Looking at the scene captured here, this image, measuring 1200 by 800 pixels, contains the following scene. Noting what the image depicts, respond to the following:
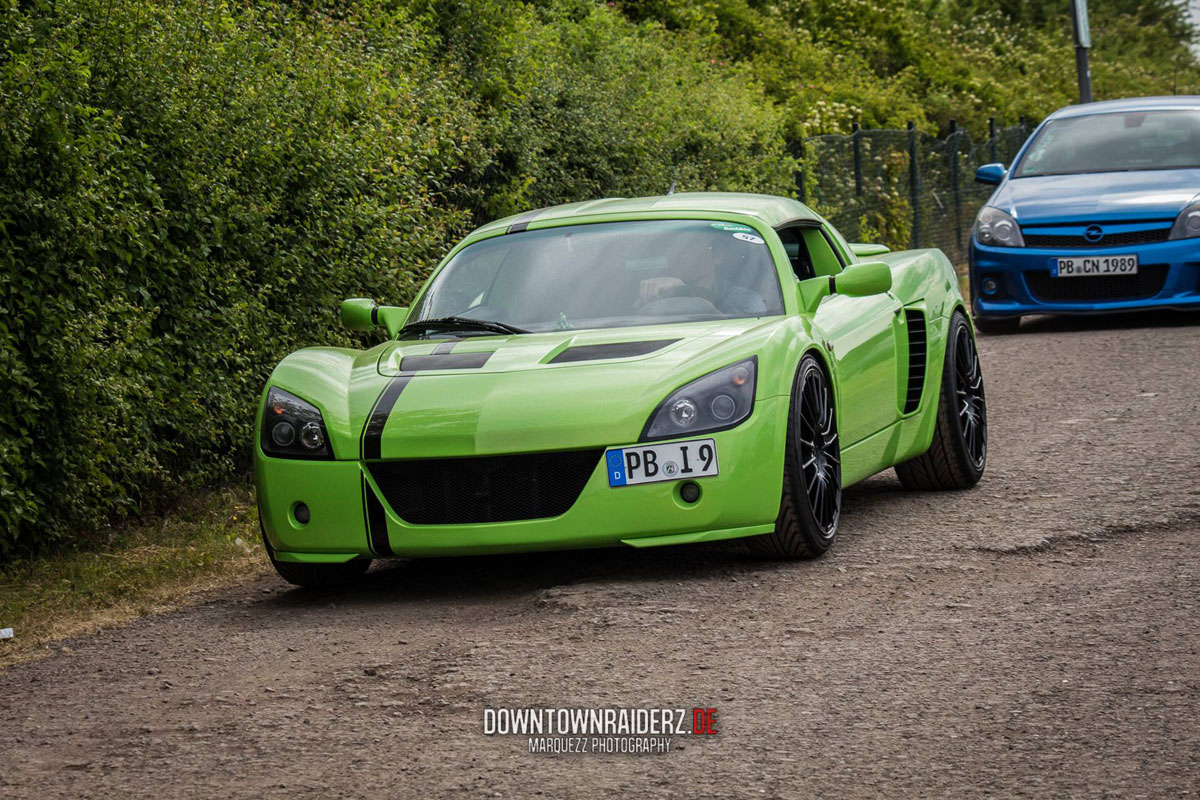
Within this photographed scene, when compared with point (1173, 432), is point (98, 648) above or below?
above

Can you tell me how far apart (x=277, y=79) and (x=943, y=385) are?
11.3 feet

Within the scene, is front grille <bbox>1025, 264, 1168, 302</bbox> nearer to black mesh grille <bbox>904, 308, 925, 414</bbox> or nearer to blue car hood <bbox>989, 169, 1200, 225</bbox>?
blue car hood <bbox>989, 169, 1200, 225</bbox>

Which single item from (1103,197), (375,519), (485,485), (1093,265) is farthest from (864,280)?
(1103,197)

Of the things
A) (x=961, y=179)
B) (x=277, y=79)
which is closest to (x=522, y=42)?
(x=277, y=79)

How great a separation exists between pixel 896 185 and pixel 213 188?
49.0 ft

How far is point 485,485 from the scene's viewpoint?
5625 millimetres

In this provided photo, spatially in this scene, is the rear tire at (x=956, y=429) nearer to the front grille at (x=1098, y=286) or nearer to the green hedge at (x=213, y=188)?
the green hedge at (x=213, y=188)

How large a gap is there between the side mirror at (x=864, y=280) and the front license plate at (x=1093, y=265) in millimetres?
6936

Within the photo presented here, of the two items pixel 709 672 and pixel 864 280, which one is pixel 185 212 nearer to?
pixel 864 280

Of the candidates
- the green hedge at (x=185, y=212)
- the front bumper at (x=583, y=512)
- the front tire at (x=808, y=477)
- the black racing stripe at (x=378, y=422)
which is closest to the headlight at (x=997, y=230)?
the green hedge at (x=185, y=212)

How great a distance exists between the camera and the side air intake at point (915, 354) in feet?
23.9

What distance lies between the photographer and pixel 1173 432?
8648 mm

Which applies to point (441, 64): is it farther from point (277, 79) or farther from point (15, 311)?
point (15, 311)

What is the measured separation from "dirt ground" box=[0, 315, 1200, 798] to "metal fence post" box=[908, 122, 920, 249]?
49.1 ft
